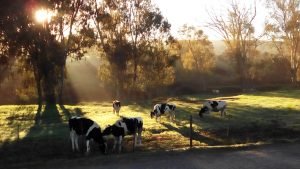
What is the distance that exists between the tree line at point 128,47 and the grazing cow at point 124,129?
11.1m

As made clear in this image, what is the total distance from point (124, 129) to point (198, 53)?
82.5 metres

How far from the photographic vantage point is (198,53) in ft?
343

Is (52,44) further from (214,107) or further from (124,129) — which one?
(124,129)

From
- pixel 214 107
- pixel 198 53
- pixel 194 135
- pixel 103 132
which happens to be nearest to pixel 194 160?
pixel 103 132

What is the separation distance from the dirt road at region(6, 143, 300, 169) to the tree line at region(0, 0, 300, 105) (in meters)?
13.2

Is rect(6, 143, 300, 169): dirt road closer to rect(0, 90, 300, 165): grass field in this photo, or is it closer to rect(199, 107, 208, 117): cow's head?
rect(0, 90, 300, 165): grass field

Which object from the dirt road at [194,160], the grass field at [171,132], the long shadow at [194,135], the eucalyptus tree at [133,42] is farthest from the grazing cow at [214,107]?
the eucalyptus tree at [133,42]


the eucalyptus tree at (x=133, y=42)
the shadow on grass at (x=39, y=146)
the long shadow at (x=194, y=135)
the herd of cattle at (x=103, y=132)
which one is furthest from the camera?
the eucalyptus tree at (x=133, y=42)

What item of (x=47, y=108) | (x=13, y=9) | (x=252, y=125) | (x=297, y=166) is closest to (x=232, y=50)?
(x=47, y=108)

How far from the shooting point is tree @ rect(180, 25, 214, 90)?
339ft

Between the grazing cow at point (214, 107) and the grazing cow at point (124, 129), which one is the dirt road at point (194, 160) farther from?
the grazing cow at point (214, 107)

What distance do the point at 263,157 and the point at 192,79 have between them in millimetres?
87020

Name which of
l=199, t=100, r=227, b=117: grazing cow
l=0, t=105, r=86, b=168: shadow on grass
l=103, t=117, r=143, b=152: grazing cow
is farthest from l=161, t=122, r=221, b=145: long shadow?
l=0, t=105, r=86, b=168: shadow on grass

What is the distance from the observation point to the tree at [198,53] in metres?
103
